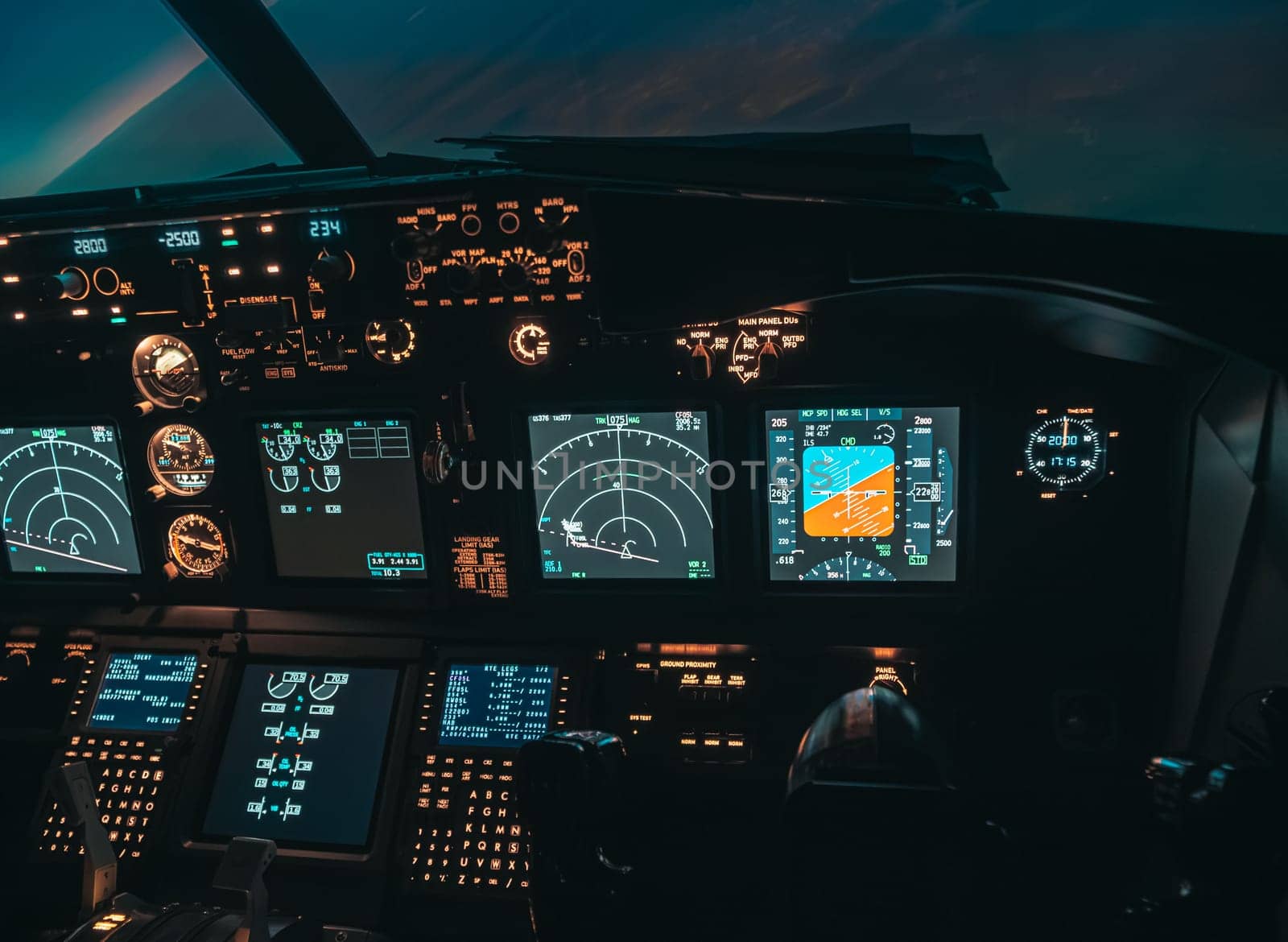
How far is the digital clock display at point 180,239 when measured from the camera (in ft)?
7.58

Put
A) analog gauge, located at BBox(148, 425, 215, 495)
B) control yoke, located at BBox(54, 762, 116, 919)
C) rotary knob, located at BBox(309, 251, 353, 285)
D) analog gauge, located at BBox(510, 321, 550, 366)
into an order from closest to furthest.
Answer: control yoke, located at BBox(54, 762, 116, 919)
rotary knob, located at BBox(309, 251, 353, 285)
analog gauge, located at BBox(510, 321, 550, 366)
analog gauge, located at BBox(148, 425, 215, 495)

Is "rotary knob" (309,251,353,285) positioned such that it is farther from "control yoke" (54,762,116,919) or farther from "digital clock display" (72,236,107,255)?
"control yoke" (54,762,116,919)

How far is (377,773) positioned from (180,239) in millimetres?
1392

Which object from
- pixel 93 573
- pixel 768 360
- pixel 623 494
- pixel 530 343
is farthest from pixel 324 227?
pixel 93 573

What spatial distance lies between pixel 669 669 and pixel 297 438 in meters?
1.16

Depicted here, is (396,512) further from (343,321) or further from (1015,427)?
(1015,427)

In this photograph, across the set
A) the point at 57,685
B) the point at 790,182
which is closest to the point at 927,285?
the point at 790,182

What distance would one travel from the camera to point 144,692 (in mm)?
2633

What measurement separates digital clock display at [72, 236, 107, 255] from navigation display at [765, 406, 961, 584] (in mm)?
1677

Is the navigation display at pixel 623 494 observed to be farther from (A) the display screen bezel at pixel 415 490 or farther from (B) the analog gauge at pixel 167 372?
(B) the analog gauge at pixel 167 372

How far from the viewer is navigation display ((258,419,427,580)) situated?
99.9 inches

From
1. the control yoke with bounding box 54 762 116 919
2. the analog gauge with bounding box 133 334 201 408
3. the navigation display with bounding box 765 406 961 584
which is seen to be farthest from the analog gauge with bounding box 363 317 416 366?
the control yoke with bounding box 54 762 116 919

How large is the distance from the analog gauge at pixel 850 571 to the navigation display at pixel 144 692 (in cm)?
170

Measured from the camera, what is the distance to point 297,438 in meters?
2.57
